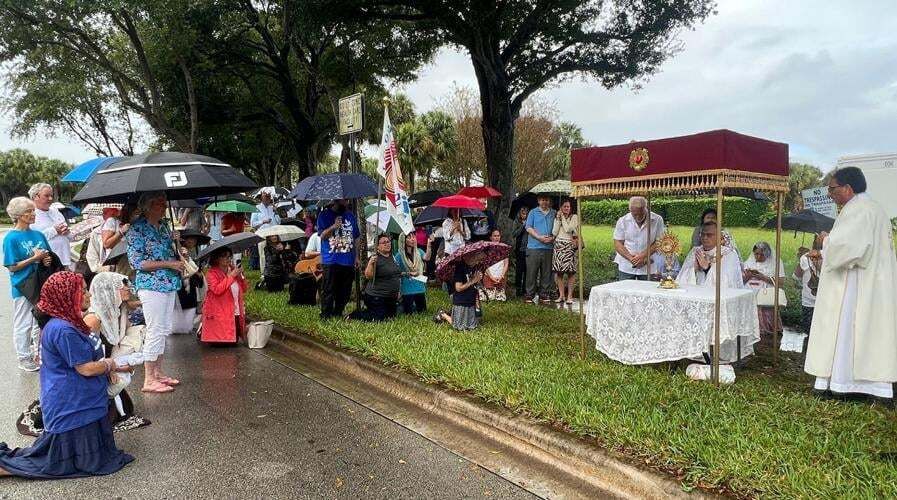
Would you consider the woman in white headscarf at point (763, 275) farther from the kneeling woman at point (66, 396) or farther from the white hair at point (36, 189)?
the white hair at point (36, 189)

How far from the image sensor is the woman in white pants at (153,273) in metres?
5.38

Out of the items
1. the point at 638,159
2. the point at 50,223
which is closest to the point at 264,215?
the point at 50,223

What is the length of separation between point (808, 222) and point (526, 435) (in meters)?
5.53

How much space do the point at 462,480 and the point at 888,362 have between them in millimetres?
3632

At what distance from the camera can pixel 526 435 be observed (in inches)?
170

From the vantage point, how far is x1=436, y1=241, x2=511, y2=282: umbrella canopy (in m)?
7.22

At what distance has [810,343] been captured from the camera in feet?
16.3

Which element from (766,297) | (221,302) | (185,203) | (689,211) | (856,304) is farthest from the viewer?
(689,211)

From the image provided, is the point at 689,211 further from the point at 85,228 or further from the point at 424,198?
the point at 85,228

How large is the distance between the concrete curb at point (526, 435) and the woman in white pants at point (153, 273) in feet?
6.22

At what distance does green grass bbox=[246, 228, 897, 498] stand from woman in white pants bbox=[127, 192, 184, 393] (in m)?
2.10

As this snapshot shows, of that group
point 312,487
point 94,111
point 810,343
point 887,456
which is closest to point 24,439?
point 312,487

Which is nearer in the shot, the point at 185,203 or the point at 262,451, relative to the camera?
the point at 262,451

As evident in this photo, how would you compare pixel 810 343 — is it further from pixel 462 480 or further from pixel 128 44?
pixel 128 44
